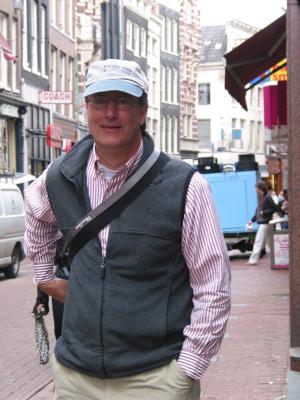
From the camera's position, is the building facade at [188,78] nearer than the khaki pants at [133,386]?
No

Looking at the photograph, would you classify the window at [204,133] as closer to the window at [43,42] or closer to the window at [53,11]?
the window at [53,11]

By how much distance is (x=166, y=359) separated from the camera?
132 inches

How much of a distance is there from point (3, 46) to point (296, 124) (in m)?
24.8

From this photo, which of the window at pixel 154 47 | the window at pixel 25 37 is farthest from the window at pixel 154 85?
the window at pixel 25 37

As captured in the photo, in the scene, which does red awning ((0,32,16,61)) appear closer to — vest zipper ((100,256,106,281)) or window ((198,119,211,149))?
vest zipper ((100,256,106,281))

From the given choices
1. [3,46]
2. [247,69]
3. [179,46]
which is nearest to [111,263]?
[247,69]

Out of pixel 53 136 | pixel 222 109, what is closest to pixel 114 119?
pixel 53 136

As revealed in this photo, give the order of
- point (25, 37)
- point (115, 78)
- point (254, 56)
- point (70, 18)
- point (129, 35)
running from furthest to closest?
1. point (129, 35)
2. point (70, 18)
3. point (25, 37)
4. point (254, 56)
5. point (115, 78)

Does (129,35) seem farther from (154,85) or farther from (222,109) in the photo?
(222,109)

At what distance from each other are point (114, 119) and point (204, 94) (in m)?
75.7

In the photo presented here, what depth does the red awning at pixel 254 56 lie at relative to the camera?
41.7 feet

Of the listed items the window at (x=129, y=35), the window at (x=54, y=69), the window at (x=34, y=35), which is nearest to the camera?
the window at (x=34, y=35)

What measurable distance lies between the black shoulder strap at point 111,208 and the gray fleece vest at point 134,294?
20 millimetres

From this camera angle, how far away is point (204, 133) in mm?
78125
